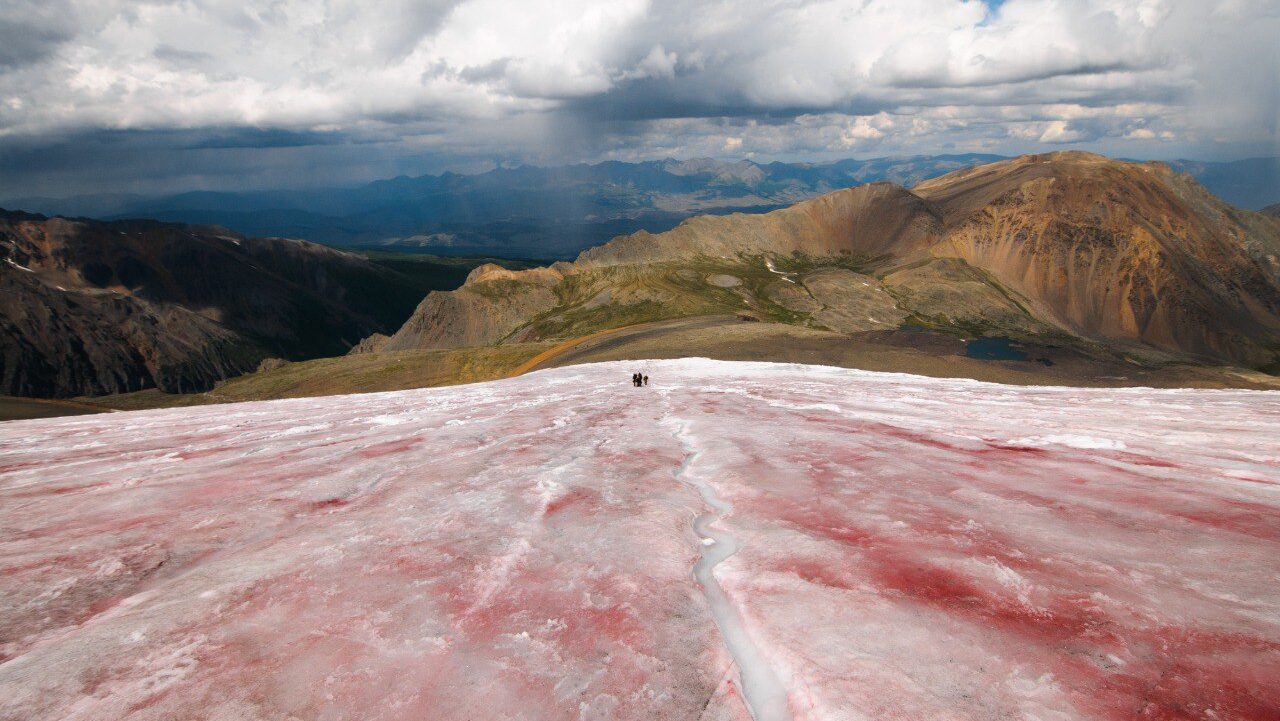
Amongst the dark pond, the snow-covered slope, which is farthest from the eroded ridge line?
the dark pond

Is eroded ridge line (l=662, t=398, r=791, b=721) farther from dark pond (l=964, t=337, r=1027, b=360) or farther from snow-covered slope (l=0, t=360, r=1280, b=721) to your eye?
dark pond (l=964, t=337, r=1027, b=360)

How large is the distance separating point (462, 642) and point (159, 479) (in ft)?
34.8

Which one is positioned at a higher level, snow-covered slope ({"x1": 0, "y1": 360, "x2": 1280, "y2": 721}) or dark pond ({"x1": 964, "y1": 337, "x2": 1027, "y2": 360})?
snow-covered slope ({"x1": 0, "y1": 360, "x2": 1280, "y2": 721})

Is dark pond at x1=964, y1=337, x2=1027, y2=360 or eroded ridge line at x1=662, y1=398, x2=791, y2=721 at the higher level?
eroded ridge line at x1=662, y1=398, x2=791, y2=721

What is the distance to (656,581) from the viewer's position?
25.9 feet

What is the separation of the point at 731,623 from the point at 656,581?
3.96 feet

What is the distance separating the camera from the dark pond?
99.4m

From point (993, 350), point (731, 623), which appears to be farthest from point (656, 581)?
point (993, 350)

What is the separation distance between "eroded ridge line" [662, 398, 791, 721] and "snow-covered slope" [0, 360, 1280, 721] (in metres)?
0.03

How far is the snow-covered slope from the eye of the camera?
567cm

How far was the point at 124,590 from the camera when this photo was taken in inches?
309

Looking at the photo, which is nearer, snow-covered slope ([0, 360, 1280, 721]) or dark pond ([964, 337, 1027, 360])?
snow-covered slope ([0, 360, 1280, 721])

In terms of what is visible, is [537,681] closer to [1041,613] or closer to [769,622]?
[769,622]

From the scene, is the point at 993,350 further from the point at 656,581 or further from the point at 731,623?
the point at 731,623
